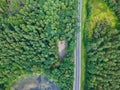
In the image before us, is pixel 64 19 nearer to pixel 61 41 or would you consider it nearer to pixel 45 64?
pixel 61 41

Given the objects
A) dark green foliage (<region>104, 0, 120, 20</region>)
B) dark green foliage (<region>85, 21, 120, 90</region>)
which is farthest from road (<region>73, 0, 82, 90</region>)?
dark green foliage (<region>104, 0, 120, 20</region>)

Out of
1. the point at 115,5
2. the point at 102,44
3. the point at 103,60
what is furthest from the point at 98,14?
the point at 103,60

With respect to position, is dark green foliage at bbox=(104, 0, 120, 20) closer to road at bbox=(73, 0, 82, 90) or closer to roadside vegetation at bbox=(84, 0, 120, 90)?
roadside vegetation at bbox=(84, 0, 120, 90)

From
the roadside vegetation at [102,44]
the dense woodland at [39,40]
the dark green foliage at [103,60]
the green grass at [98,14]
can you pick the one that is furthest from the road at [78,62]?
the green grass at [98,14]

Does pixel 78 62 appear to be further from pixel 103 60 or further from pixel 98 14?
pixel 98 14

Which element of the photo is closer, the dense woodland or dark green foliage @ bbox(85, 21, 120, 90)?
dark green foliage @ bbox(85, 21, 120, 90)

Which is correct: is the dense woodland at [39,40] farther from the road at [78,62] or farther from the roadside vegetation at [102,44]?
the roadside vegetation at [102,44]
